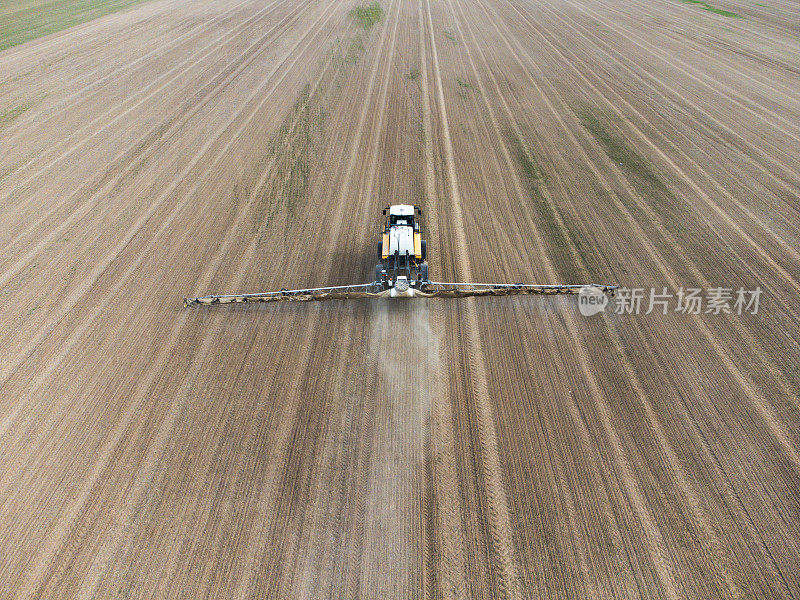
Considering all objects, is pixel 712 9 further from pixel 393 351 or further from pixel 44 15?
pixel 44 15

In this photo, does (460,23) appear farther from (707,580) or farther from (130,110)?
(707,580)

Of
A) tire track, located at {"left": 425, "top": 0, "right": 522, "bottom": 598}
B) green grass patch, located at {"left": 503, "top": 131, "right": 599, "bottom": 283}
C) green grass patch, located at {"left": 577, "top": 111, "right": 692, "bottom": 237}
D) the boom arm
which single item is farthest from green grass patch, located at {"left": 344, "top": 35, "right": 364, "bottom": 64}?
the boom arm

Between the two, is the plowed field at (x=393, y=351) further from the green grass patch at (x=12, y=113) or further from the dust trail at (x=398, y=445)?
the green grass patch at (x=12, y=113)

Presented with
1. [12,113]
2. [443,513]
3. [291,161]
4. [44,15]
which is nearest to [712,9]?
[291,161]

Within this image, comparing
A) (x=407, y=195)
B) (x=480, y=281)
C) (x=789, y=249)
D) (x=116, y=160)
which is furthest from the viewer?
(x=116, y=160)

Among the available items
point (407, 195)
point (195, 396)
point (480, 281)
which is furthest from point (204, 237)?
point (480, 281)
